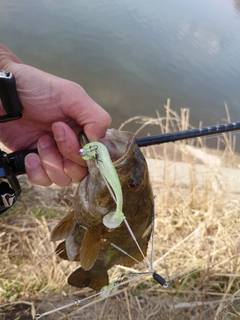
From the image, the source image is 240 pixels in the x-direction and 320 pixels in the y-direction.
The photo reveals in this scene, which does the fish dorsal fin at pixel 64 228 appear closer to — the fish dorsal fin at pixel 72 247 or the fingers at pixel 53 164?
the fish dorsal fin at pixel 72 247

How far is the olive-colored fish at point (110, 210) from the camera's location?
1.62m

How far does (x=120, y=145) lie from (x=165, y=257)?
79.5 inches

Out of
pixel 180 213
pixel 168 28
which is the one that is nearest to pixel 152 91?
pixel 168 28

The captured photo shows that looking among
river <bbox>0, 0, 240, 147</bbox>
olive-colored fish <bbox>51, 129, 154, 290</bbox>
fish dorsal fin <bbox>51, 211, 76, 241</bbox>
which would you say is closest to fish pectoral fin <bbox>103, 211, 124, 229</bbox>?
olive-colored fish <bbox>51, 129, 154, 290</bbox>

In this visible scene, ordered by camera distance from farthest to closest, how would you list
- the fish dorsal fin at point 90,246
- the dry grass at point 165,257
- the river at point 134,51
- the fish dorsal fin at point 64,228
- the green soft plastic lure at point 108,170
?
the river at point 134,51, the dry grass at point 165,257, the fish dorsal fin at point 64,228, the fish dorsal fin at point 90,246, the green soft plastic lure at point 108,170

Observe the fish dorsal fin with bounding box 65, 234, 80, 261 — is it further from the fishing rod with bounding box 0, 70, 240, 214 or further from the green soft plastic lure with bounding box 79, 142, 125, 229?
the green soft plastic lure with bounding box 79, 142, 125, 229

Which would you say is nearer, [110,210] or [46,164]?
[110,210]

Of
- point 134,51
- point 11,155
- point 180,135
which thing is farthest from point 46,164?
point 134,51

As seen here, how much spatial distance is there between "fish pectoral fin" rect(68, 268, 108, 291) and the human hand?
0.51 meters

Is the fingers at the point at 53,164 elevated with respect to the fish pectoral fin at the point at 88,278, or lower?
elevated

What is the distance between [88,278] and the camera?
2.07m

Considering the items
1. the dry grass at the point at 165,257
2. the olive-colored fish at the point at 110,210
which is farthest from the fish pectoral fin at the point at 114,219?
the dry grass at the point at 165,257

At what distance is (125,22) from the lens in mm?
10672

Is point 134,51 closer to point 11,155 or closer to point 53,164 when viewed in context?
point 53,164
